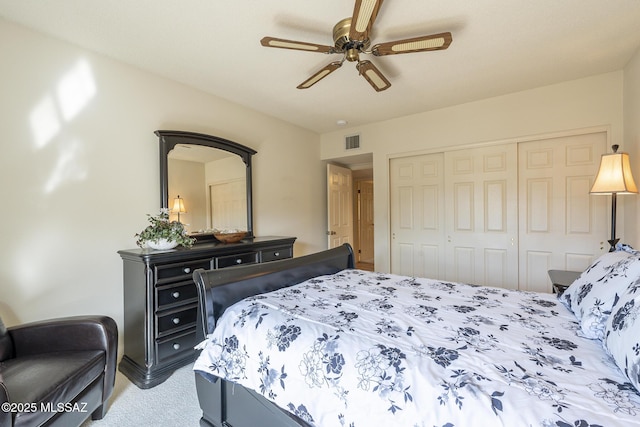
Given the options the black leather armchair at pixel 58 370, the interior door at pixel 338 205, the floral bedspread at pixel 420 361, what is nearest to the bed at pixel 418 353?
the floral bedspread at pixel 420 361

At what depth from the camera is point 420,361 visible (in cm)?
96

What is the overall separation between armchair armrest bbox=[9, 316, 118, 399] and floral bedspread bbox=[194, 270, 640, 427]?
79cm

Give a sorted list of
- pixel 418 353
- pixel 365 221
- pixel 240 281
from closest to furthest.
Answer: pixel 418 353
pixel 240 281
pixel 365 221

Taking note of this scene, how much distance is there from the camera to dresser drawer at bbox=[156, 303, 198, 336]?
2159 millimetres

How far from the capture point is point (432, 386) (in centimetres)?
86

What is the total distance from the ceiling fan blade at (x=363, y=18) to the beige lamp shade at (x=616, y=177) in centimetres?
209

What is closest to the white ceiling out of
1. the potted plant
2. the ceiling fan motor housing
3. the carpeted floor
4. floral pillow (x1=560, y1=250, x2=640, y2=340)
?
the ceiling fan motor housing

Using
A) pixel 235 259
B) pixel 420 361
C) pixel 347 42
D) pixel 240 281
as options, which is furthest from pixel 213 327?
pixel 347 42

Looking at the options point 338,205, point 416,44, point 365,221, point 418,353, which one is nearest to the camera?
point 418,353

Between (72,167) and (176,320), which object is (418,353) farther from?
(72,167)

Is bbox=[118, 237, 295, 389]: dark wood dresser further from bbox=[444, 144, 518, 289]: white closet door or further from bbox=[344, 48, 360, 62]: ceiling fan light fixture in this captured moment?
bbox=[444, 144, 518, 289]: white closet door

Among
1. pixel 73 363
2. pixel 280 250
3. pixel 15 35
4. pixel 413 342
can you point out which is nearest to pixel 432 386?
pixel 413 342

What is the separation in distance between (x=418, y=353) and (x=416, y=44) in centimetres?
173

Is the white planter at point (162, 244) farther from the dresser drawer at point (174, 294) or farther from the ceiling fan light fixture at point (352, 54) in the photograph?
the ceiling fan light fixture at point (352, 54)
